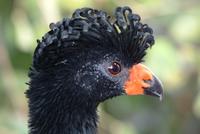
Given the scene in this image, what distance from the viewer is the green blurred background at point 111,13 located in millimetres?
8375

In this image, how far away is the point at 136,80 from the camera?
6676 millimetres

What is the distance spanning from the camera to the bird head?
249 inches

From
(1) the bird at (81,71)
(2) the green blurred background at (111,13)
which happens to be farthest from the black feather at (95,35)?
(2) the green blurred background at (111,13)

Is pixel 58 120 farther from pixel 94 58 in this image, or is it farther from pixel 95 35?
pixel 95 35

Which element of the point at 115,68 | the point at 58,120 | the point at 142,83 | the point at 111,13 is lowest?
the point at 58,120

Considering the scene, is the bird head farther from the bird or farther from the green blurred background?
the green blurred background

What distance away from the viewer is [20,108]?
355 inches

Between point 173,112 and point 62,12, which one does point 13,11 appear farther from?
point 173,112

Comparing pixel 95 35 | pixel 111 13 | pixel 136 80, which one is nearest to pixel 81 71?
pixel 95 35

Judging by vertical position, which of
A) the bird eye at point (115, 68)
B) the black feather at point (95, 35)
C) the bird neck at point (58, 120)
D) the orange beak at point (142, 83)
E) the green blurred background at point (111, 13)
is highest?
the green blurred background at point (111, 13)

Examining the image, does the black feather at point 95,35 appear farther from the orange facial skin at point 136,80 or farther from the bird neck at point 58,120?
the bird neck at point 58,120

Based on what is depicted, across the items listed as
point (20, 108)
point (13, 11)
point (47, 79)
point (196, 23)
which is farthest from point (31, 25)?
point (47, 79)

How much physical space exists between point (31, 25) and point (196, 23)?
157 centimetres

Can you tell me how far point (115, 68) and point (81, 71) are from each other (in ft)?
1.06
